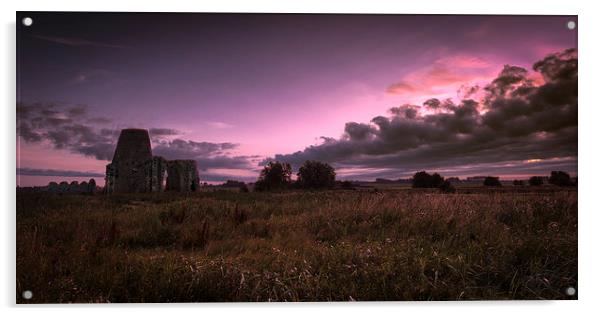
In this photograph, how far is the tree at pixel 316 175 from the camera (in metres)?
6.05

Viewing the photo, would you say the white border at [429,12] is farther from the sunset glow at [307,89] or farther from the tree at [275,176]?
the tree at [275,176]

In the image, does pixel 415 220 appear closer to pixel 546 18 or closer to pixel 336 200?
pixel 336 200

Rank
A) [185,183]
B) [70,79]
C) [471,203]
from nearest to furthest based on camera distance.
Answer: [70,79], [471,203], [185,183]

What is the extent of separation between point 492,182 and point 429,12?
2627 millimetres

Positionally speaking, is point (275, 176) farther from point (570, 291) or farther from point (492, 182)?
point (570, 291)

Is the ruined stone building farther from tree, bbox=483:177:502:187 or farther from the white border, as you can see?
tree, bbox=483:177:502:187

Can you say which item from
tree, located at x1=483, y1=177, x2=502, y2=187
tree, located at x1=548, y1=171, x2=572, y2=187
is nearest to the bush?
tree, located at x1=483, y1=177, x2=502, y2=187

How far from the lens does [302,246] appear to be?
16.9ft

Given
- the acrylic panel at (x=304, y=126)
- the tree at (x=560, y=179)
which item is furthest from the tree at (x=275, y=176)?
the tree at (x=560, y=179)

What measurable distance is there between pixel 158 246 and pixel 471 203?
4470mm

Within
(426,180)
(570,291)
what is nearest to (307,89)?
(426,180)
